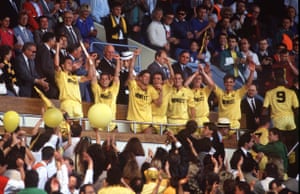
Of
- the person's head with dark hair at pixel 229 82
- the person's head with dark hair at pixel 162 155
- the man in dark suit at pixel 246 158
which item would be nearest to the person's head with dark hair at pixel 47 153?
the person's head with dark hair at pixel 162 155

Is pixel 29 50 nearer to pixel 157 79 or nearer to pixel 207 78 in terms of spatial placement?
pixel 157 79

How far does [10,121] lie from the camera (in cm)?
893

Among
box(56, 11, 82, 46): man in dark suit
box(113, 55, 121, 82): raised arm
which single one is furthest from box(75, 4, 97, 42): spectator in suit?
box(113, 55, 121, 82): raised arm

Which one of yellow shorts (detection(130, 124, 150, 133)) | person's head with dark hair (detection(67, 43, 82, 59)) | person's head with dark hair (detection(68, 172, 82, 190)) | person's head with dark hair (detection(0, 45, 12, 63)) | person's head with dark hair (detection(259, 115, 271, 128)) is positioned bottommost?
person's head with dark hair (detection(68, 172, 82, 190))

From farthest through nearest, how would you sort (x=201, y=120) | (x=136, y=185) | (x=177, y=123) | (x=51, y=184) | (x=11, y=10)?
(x=201, y=120), (x=177, y=123), (x=11, y=10), (x=136, y=185), (x=51, y=184)

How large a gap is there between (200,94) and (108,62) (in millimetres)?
1123

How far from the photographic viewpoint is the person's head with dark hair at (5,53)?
9133 millimetres

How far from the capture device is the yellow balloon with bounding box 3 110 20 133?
892 cm

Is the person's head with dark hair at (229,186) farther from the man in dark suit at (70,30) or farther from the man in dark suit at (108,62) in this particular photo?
the man in dark suit at (70,30)

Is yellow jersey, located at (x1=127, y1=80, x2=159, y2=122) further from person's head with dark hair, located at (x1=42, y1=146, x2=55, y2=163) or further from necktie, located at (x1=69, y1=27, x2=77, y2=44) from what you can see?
person's head with dark hair, located at (x1=42, y1=146, x2=55, y2=163)

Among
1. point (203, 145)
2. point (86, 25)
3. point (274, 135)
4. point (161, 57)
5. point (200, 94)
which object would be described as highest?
point (86, 25)

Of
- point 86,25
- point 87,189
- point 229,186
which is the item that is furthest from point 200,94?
point 87,189

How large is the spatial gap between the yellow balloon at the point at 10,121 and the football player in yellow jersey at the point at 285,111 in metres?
3.09

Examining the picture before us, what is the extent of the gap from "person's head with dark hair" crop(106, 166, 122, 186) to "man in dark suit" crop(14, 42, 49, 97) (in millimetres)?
941
